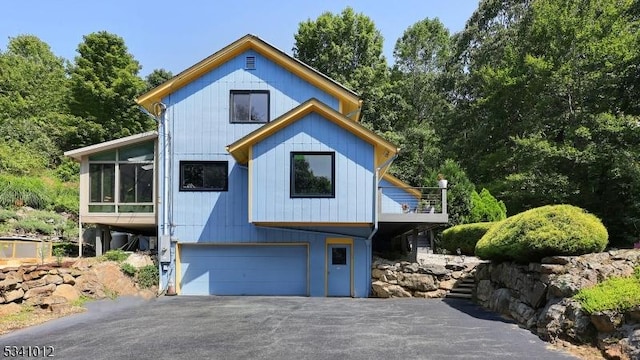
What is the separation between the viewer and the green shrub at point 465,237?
667 inches

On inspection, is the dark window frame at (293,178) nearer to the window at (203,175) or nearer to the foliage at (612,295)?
the window at (203,175)

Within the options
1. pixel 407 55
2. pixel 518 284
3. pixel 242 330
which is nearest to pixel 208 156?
pixel 242 330

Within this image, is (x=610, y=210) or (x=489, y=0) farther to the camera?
(x=489, y=0)

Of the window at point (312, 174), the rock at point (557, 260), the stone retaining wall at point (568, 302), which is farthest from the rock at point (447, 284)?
the rock at point (557, 260)

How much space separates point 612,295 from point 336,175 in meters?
8.21

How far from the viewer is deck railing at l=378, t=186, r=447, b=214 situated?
15.6 meters

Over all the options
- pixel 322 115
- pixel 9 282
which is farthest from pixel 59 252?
pixel 322 115

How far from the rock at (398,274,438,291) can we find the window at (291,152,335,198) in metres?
3.93

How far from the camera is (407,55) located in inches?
1428

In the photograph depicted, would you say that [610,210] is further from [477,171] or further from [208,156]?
[208,156]

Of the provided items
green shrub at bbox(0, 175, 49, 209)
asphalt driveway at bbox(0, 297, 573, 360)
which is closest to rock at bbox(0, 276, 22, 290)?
asphalt driveway at bbox(0, 297, 573, 360)

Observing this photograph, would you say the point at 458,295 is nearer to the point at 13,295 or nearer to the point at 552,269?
the point at 552,269

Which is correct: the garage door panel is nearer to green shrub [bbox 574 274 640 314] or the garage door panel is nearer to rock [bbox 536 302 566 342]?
rock [bbox 536 302 566 342]

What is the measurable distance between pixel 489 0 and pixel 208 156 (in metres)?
25.7
